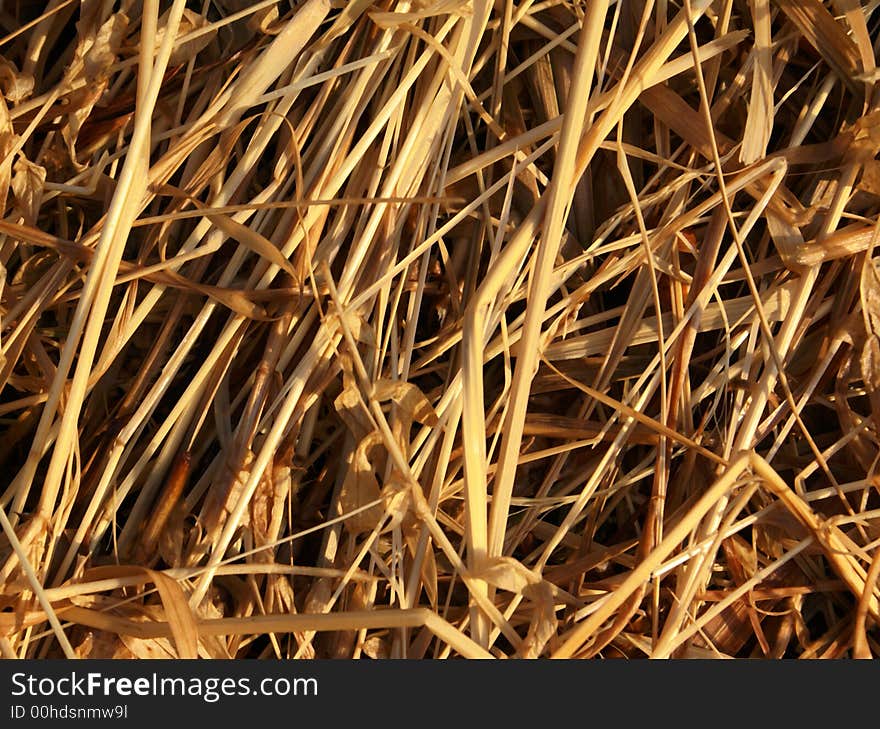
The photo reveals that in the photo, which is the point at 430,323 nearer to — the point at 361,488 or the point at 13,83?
the point at 361,488

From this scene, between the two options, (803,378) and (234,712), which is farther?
(803,378)

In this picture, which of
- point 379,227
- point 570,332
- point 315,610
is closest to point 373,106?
point 379,227

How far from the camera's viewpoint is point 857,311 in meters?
0.58

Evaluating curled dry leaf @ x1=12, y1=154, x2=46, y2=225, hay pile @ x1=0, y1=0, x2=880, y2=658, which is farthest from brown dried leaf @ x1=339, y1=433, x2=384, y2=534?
curled dry leaf @ x1=12, y1=154, x2=46, y2=225

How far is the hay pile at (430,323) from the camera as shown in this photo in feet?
1.77

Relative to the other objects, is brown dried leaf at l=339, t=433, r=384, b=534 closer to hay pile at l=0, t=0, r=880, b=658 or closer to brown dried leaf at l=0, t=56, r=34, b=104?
hay pile at l=0, t=0, r=880, b=658

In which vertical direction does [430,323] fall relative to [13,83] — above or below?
below

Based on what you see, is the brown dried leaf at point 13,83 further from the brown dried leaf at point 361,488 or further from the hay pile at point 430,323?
the brown dried leaf at point 361,488

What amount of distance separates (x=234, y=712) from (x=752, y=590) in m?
0.34

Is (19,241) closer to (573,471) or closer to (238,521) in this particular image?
(238,521)

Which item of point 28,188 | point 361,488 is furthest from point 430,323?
point 28,188

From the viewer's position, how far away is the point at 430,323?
2.05 feet

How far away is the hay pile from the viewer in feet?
1.77

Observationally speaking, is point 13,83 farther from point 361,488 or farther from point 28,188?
point 361,488
